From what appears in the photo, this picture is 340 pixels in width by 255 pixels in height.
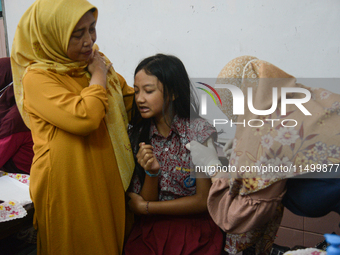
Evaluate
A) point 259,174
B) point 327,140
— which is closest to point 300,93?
point 327,140

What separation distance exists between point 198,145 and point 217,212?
0.92 feet

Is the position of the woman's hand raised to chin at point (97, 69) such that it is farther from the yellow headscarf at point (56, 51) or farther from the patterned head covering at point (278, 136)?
the patterned head covering at point (278, 136)

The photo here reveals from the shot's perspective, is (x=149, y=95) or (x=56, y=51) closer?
(x=56, y=51)

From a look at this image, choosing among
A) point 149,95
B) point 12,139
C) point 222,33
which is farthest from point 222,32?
point 12,139

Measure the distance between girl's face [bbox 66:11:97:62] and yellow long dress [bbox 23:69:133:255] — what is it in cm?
11

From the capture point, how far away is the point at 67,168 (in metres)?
0.98

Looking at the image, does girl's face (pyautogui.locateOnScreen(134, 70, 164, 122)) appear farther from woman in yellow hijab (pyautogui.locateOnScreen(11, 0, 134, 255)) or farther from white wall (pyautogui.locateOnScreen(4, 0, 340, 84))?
white wall (pyautogui.locateOnScreen(4, 0, 340, 84))

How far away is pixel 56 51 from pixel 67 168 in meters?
0.47

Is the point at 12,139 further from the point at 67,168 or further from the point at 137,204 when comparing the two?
the point at 137,204

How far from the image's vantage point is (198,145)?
108cm

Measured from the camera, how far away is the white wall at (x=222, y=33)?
1.50 meters

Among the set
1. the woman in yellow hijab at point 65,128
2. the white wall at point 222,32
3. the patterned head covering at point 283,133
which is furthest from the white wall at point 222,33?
the woman in yellow hijab at point 65,128

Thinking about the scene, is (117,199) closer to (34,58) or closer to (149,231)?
(149,231)

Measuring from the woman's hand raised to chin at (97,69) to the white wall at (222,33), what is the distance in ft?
2.73
